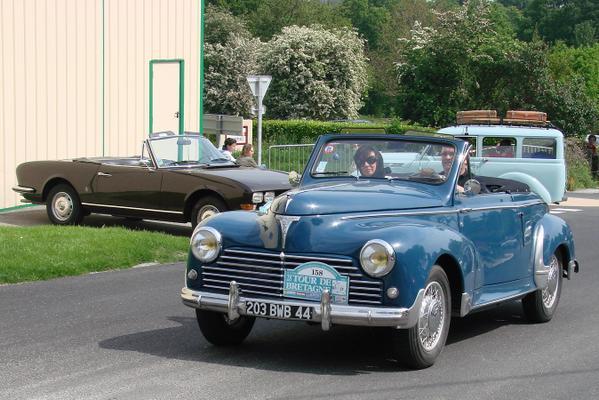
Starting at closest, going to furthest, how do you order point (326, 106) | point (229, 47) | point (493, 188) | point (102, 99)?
1. point (493, 188)
2. point (102, 99)
3. point (326, 106)
4. point (229, 47)

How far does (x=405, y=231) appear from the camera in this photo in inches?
288

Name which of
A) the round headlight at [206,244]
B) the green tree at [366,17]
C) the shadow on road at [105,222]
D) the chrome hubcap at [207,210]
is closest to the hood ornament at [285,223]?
the round headlight at [206,244]

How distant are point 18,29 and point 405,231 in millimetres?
14167

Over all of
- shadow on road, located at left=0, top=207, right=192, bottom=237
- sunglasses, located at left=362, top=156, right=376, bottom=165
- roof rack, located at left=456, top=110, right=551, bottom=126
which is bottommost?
shadow on road, located at left=0, top=207, right=192, bottom=237

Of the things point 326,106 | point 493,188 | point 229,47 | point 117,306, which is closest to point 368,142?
point 493,188

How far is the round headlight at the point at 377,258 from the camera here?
23.2ft

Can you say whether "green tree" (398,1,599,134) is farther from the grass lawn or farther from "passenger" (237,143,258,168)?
the grass lawn

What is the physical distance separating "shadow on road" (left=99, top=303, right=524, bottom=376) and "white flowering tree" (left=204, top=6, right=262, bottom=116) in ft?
176

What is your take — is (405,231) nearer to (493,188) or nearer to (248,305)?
(248,305)

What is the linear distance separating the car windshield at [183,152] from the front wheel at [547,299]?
303 inches

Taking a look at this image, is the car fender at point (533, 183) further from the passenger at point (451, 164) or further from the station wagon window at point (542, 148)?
the passenger at point (451, 164)

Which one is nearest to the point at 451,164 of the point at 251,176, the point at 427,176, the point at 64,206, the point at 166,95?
the point at 427,176

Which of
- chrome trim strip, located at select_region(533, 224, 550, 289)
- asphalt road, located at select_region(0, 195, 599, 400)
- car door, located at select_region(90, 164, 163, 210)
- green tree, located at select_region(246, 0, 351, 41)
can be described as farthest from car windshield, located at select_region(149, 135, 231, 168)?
green tree, located at select_region(246, 0, 351, 41)

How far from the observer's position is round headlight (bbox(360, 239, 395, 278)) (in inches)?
279
